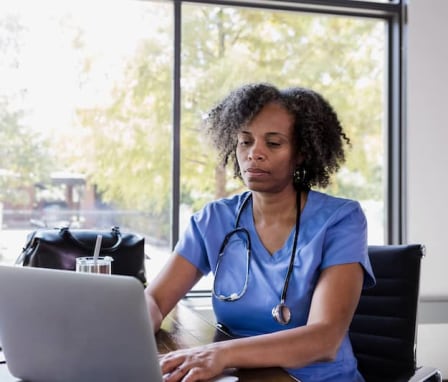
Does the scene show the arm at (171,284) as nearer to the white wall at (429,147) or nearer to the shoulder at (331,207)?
the shoulder at (331,207)

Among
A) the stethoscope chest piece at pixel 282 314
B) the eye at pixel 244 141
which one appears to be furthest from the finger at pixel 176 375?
the eye at pixel 244 141

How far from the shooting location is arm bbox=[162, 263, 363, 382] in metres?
0.96

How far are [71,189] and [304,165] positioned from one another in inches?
62.5

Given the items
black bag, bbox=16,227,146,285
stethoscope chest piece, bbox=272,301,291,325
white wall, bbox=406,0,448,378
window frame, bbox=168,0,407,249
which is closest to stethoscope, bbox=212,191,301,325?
stethoscope chest piece, bbox=272,301,291,325

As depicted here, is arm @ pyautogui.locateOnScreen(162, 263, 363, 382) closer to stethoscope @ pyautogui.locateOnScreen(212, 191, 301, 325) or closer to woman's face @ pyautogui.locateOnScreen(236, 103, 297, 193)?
stethoscope @ pyautogui.locateOnScreen(212, 191, 301, 325)

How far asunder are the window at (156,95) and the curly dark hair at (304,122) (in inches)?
52.5

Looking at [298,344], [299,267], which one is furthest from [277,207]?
[298,344]

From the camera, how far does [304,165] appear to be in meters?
1.55

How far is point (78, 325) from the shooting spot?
0.80 meters

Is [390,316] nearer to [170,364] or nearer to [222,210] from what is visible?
[222,210]

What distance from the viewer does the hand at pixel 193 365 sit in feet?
3.07

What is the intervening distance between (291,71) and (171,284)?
187cm

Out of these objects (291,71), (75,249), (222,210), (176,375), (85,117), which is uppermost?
(291,71)

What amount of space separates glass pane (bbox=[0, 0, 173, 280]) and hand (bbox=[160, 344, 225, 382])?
76.6 inches
